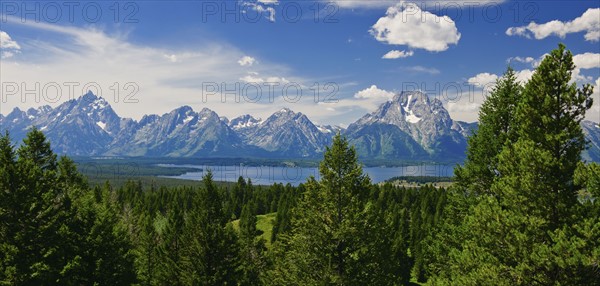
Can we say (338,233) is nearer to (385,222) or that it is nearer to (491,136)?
(385,222)

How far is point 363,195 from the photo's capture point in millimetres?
21594

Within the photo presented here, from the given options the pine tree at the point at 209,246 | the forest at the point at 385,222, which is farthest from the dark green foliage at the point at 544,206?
the pine tree at the point at 209,246

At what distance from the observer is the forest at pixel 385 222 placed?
49.8 ft

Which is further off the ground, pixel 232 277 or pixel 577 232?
pixel 577 232

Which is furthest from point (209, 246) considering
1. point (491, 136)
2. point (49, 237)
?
point (491, 136)

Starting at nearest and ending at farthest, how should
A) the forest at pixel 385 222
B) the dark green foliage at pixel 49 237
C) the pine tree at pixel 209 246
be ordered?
the forest at pixel 385 222 < the dark green foliage at pixel 49 237 < the pine tree at pixel 209 246

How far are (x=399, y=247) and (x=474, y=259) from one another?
50.3 metres

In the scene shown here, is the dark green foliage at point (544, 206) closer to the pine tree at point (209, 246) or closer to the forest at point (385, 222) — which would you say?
the forest at point (385, 222)

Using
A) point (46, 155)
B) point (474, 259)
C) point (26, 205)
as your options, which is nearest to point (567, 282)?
point (474, 259)

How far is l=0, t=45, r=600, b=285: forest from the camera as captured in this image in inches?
598

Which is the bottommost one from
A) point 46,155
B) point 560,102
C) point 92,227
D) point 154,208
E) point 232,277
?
point 154,208

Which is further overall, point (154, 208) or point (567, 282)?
point (154, 208)

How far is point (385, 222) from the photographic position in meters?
23.1

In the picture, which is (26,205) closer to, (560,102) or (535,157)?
(535,157)
